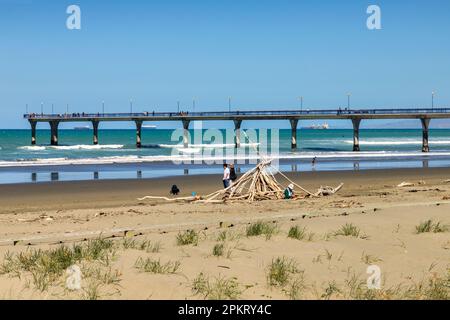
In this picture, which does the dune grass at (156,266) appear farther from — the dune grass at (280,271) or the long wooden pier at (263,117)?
the long wooden pier at (263,117)

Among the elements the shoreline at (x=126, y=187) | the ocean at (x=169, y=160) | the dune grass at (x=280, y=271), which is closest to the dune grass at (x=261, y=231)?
the dune grass at (x=280, y=271)

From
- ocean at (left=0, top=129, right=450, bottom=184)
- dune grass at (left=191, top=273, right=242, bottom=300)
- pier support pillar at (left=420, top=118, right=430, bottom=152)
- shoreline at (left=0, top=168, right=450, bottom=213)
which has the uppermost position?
pier support pillar at (left=420, top=118, right=430, bottom=152)

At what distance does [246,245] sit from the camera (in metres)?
8.37

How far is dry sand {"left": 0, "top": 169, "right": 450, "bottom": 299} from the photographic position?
20.7 ft

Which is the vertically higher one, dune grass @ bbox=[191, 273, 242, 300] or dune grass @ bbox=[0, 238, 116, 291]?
dune grass @ bbox=[0, 238, 116, 291]

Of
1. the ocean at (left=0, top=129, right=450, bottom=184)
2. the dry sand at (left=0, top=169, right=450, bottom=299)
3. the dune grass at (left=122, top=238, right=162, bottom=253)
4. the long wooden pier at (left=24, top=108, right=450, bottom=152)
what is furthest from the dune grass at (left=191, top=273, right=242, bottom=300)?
the long wooden pier at (left=24, top=108, right=450, bottom=152)

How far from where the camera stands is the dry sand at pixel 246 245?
249 inches

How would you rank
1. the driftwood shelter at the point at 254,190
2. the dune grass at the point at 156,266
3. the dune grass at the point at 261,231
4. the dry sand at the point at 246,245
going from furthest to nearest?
the driftwood shelter at the point at 254,190 → the dune grass at the point at 261,231 → the dune grass at the point at 156,266 → the dry sand at the point at 246,245

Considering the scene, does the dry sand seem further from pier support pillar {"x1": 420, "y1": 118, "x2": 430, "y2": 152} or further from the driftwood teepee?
pier support pillar {"x1": 420, "y1": 118, "x2": 430, "y2": 152}

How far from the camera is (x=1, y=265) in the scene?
274 inches

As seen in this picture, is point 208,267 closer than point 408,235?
Yes
